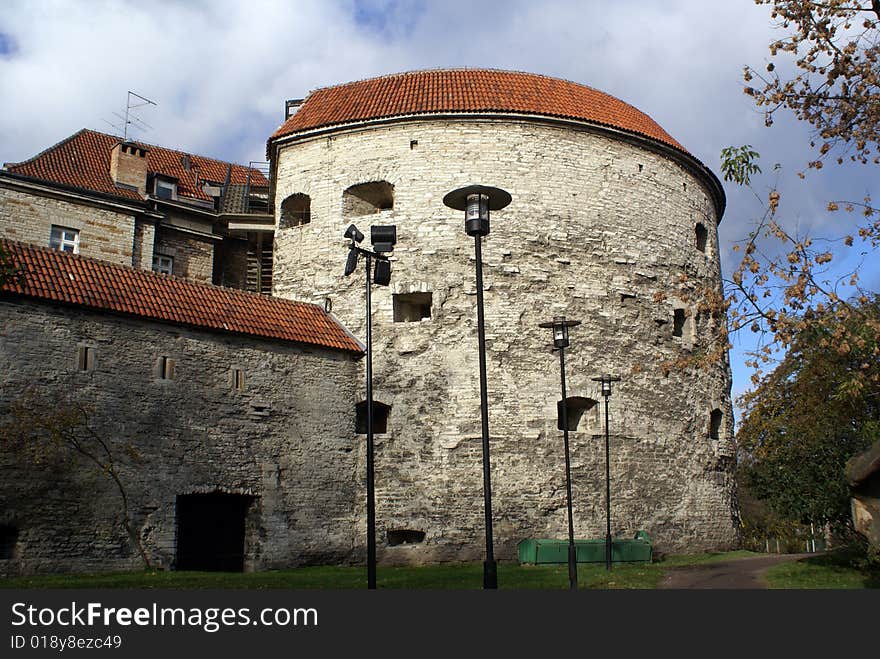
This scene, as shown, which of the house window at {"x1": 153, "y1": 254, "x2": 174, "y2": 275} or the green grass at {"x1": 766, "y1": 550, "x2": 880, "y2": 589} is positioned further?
the house window at {"x1": 153, "y1": 254, "x2": 174, "y2": 275}

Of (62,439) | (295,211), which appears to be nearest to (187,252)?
(295,211)

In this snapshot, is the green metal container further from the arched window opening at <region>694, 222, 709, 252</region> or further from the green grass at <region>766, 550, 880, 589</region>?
the arched window opening at <region>694, 222, 709, 252</region>

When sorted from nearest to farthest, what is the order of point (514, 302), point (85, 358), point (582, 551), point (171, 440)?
point (85, 358)
point (171, 440)
point (582, 551)
point (514, 302)

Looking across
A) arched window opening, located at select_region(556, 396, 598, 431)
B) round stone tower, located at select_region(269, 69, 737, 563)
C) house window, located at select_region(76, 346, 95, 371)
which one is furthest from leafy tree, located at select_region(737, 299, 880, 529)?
house window, located at select_region(76, 346, 95, 371)

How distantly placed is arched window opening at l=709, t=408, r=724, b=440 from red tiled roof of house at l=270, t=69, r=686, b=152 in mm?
6429

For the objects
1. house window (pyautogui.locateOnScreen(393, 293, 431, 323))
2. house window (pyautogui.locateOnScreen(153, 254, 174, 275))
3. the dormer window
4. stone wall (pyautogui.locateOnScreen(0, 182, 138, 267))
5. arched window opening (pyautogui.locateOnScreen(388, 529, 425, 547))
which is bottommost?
arched window opening (pyautogui.locateOnScreen(388, 529, 425, 547))

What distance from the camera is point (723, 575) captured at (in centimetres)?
1444

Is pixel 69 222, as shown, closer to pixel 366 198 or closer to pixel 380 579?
pixel 366 198

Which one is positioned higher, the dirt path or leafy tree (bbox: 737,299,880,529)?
leafy tree (bbox: 737,299,880,529)

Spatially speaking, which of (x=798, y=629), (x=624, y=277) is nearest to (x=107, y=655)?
(x=798, y=629)

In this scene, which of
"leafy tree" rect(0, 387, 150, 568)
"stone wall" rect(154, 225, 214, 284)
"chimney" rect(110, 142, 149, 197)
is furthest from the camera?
"chimney" rect(110, 142, 149, 197)

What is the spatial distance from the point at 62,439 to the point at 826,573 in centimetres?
1169

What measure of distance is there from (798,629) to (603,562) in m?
12.0

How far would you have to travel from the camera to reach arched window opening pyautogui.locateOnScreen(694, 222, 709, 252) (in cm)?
2271
